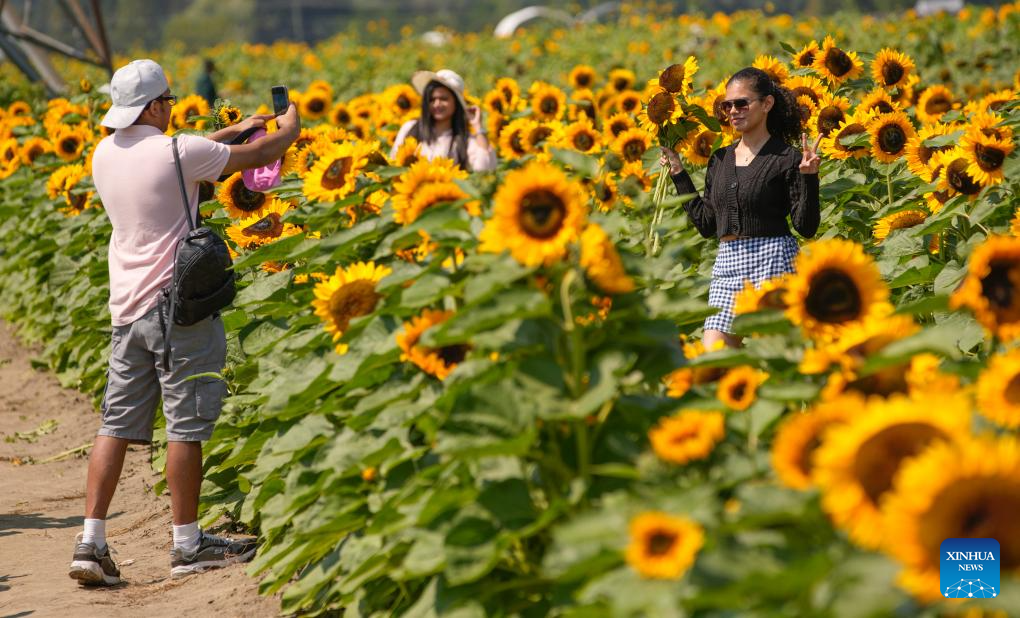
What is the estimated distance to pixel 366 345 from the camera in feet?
10.3

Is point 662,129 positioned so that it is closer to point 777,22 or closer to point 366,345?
point 366,345

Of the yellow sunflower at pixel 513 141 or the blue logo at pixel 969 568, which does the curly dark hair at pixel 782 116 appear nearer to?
the yellow sunflower at pixel 513 141

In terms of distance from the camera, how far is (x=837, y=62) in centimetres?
581

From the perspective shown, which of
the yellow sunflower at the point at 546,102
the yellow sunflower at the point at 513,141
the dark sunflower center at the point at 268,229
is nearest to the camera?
the dark sunflower center at the point at 268,229

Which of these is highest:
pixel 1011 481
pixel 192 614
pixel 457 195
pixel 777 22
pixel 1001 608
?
pixel 777 22

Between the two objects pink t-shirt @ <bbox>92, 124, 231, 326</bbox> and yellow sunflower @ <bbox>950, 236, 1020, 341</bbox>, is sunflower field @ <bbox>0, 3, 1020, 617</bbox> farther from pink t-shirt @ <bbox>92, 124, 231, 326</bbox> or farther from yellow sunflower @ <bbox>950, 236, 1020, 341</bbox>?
pink t-shirt @ <bbox>92, 124, 231, 326</bbox>

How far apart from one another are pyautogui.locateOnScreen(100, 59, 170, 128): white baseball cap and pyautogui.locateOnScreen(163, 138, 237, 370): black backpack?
0.17 metres

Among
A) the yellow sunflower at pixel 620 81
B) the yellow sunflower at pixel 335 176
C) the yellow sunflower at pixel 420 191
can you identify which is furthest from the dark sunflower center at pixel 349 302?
the yellow sunflower at pixel 620 81

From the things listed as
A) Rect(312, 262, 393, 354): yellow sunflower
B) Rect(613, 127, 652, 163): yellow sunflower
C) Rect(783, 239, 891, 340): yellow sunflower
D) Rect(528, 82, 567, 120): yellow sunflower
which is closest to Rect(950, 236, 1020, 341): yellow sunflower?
Rect(783, 239, 891, 340): yellow sunflower

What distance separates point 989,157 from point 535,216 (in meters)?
2.01

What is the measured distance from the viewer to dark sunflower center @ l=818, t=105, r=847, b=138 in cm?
553

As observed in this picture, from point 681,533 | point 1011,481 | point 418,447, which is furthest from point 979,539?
point 418,447

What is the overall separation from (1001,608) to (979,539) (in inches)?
3.8

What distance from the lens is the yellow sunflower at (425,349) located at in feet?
9.82
